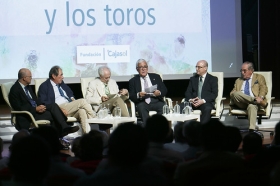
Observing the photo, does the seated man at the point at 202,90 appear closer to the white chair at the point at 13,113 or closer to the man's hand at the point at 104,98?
the man's hand at the point at 104,98

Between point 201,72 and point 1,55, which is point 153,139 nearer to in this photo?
point 201,72

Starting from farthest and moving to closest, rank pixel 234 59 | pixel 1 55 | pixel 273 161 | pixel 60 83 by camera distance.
Result: pixel 234 59 → pixel 1 55 → pixel 60 83 → pixel 273 161

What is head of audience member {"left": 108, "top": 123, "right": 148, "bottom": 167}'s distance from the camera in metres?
2.02

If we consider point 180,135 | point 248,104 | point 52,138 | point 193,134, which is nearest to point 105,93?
point 248,104

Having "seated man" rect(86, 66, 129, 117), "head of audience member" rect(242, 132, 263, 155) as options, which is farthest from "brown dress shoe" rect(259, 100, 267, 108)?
"head of audience member" rect(242, 132, 263, 155)

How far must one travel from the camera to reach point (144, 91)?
7406 millimetres

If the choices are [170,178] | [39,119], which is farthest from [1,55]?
[170,178]

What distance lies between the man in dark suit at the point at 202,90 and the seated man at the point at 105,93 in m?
0.90

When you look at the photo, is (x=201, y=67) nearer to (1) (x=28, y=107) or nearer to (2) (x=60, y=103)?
(2) (x=60, y=103)

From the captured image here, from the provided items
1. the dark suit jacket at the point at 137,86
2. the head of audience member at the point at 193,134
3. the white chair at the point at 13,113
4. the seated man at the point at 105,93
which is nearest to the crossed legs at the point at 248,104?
the dark suit jacket at the point at 137,86

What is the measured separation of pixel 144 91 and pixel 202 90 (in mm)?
790

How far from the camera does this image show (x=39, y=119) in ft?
22.4

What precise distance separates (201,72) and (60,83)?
1.88 m

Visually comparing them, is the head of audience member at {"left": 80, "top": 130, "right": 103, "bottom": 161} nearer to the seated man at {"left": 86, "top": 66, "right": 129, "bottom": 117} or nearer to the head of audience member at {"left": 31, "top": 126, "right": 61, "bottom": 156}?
the head of audience member at {"left": 31, "top": 126, "right": 61, "bottom": 156}
